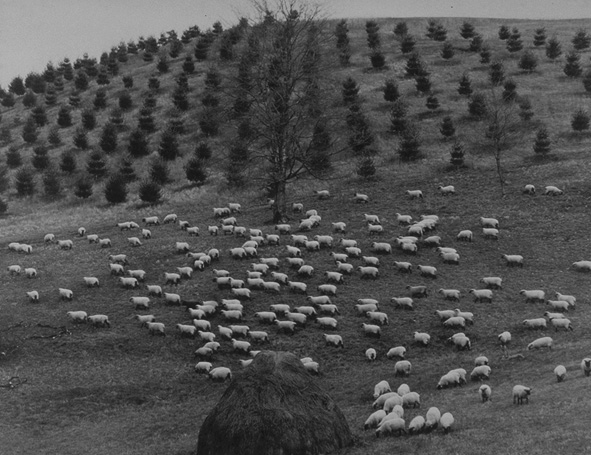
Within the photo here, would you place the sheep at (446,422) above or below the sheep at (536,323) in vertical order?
above

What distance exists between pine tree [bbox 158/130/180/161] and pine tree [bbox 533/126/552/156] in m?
28.5

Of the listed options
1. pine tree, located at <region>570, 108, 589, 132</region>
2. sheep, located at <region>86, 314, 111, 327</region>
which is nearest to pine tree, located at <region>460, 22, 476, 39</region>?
pine tree, located at <region>570, 108, 589, 132</region>

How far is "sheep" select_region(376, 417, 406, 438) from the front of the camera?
57.3 feet

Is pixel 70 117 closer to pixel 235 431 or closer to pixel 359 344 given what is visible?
pixel 359 344

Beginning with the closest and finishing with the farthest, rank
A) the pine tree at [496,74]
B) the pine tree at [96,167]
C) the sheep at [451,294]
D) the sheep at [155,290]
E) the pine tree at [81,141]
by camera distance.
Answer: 1. the sheep at [451,294]
2. the sheep at [155,290]
3. the pine tree at [96,167]
4. the pine tree at [81,141]
5. the pine tree at [496,74]

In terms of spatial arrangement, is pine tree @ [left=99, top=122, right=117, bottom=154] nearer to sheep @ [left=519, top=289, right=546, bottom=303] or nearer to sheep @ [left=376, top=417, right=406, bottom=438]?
sheep @ [left=519, top=289, right=546, bottom=303]

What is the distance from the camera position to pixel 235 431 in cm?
1672

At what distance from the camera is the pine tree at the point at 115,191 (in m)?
50.8

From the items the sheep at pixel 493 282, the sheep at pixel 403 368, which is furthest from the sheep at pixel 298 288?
the sheep at pixel 403 368

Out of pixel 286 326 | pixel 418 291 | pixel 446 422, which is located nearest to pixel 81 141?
pixel 286 326

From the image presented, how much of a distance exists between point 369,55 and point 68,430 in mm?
65010

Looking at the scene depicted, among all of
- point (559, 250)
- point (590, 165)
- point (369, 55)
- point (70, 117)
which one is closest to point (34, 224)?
point (70, 117)

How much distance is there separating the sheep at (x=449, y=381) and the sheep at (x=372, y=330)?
5741 millimetres

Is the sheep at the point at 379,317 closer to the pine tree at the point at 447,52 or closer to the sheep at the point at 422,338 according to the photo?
the sheep at the point at 422,338
